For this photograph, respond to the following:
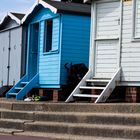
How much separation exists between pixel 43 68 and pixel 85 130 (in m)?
6.12

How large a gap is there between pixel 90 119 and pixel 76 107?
0.89 meters

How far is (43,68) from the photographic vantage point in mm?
16812

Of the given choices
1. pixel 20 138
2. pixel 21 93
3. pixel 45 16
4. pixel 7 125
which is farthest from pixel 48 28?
pixel 20 138

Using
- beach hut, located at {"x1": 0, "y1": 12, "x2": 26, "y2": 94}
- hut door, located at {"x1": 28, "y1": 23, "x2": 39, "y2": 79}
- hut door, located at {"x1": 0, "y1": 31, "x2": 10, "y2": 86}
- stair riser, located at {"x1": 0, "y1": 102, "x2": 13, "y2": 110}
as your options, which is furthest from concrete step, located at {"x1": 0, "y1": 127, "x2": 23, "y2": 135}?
hut door, located at {"x1": 0, "y1": 31, "x2": 10, "y2": 86}

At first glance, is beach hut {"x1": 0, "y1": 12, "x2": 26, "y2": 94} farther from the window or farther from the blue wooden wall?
the window

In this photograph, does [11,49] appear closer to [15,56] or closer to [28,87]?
[15,56]

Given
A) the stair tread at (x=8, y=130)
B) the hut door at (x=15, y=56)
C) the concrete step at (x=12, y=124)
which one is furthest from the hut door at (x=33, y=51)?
the stair tread at (x=8, y=130)

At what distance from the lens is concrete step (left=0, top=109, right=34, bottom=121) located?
1297cm

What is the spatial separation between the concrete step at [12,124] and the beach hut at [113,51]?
173cm

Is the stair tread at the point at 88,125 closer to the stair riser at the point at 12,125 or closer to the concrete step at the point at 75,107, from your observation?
the stair riser at the point at 12,125

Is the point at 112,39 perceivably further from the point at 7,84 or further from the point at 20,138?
the point at 7,84

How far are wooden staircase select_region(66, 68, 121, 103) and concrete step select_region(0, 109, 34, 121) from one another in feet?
4.36

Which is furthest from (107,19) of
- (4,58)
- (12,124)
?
(4,58)

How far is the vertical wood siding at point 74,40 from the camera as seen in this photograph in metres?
16.0
